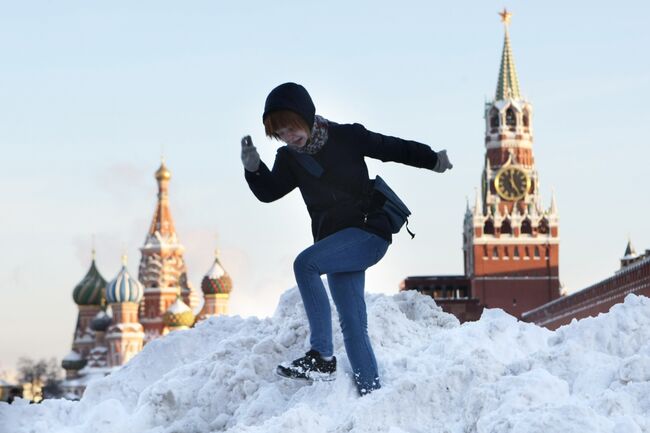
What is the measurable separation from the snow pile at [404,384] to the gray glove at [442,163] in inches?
30.4

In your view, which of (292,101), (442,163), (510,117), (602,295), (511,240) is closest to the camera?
(292,101)

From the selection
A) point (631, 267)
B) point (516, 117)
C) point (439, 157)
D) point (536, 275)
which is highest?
point (516, 117)

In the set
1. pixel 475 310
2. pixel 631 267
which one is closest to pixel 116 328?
pixel 475 310

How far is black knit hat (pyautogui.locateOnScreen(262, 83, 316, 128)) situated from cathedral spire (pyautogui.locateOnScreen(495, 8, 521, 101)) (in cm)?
8113

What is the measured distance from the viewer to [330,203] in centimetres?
577

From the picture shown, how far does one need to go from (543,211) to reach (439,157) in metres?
78.8

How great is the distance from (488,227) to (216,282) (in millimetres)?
18445

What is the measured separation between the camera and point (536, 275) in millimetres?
80812

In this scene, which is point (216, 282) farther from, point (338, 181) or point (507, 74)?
point (338, 181)

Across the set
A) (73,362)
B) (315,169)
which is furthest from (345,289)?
(73,362)

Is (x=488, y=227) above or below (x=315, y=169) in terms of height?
above

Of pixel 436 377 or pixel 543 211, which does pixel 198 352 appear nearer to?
pixel 436 377

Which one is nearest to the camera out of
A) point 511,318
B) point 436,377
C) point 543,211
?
point 436,377

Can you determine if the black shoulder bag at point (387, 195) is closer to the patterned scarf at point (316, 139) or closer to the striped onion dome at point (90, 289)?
the patterned scarf at point (316, 139)
